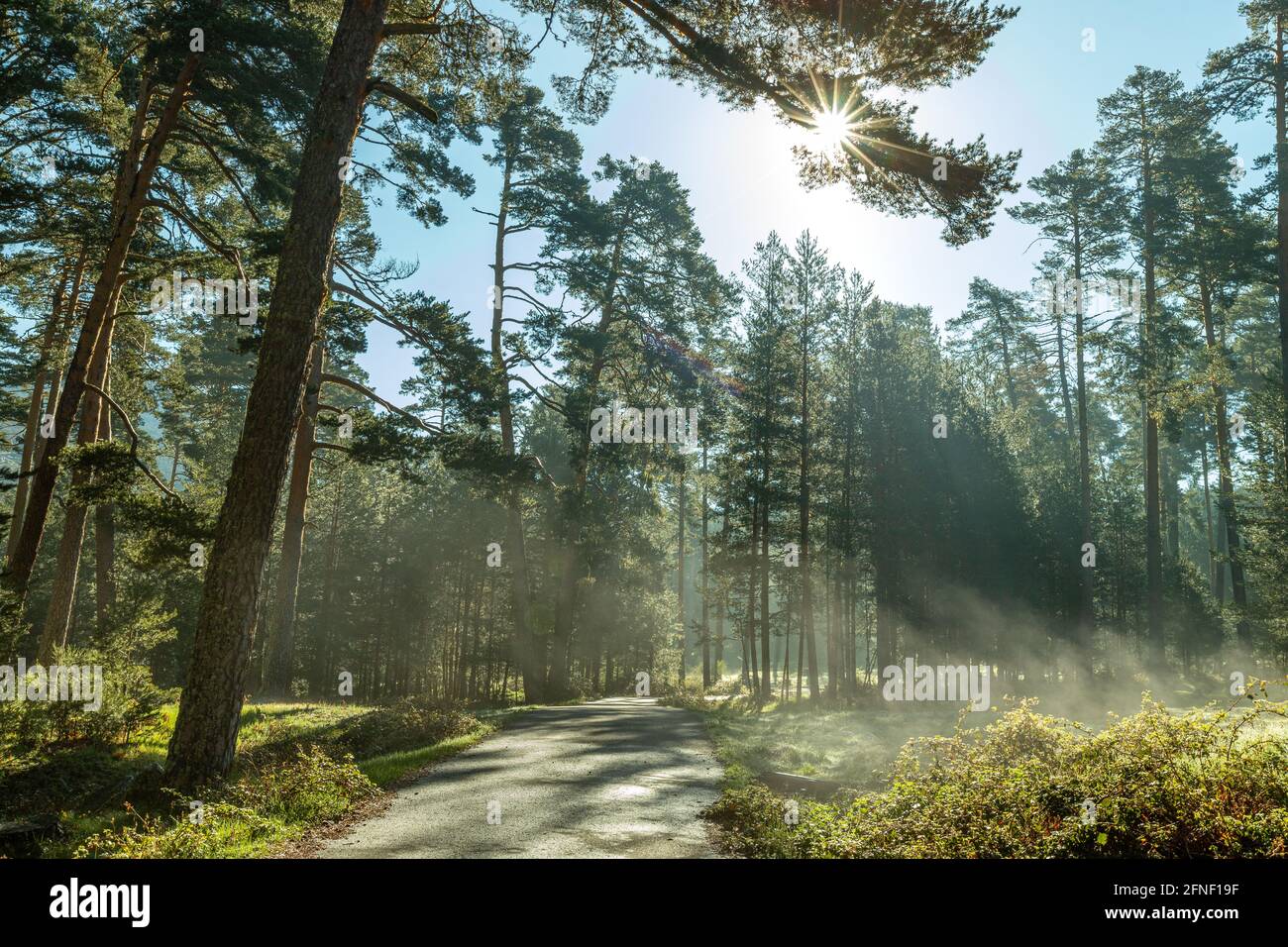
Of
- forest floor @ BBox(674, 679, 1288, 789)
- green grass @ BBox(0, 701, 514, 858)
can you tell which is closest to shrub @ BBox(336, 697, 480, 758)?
green grass @ BBox(0, 701, 514, 858)

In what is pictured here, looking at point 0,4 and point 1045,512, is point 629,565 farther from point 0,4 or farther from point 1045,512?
point 0,4

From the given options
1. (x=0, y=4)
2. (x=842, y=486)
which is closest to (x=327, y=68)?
(x=0, y=4)

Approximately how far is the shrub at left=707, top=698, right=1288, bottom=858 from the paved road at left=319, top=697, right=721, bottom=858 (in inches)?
45.5

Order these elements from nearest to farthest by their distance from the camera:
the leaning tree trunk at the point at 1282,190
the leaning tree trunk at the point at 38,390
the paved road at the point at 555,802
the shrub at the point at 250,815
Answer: the shrub at the point at 250,815 < the paved road at the point at 555,802 < the leaning tree trunk at the point at 38,390 < the leaning tree trunk at the point at 1282,190

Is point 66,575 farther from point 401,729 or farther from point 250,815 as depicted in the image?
point 250,815

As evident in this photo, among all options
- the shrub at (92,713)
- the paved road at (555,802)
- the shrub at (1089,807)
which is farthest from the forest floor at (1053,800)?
the shrub at (92,713)

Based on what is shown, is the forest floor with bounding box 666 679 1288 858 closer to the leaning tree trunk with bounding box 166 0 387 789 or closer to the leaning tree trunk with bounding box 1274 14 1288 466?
the leaning tree trunk with bounding box 166 0 387 789

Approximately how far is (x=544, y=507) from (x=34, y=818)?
35.1 metres

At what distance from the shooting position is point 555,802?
8602mm

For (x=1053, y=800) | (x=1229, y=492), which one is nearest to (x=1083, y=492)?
(x=1229, y=492)

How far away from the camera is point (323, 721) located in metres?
16.0

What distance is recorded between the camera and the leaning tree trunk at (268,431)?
25.9 feet

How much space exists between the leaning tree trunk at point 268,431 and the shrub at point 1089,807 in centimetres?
610

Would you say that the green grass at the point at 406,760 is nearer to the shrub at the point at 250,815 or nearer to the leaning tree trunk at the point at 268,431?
the shrub at the point at 250,815
